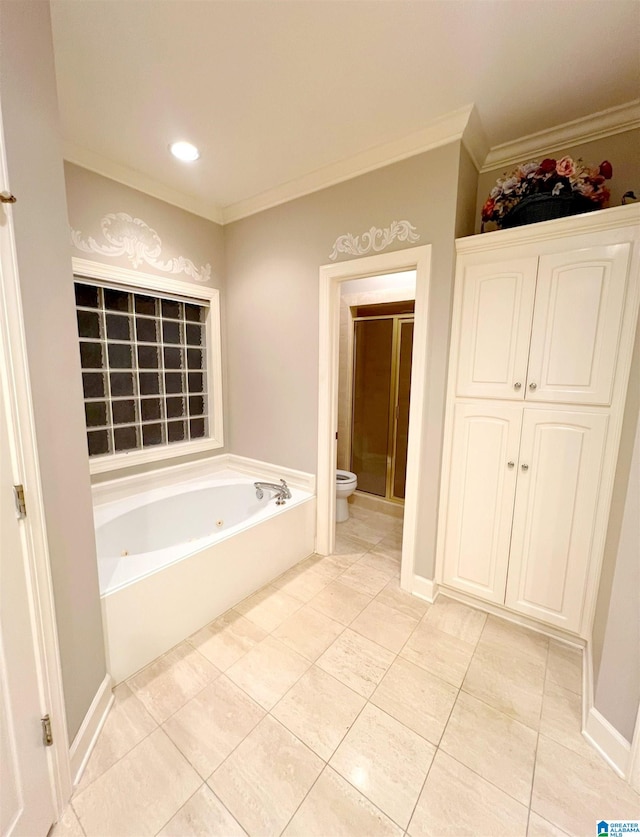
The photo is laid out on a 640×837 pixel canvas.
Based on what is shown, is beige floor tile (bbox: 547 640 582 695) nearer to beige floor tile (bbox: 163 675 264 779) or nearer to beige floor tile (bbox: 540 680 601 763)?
beige floor tile (bbox: 540 680 601 763)

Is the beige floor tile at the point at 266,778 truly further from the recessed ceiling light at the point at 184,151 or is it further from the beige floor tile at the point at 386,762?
the recessed ceiling light at the point at 184,151

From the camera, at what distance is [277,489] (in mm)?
2428

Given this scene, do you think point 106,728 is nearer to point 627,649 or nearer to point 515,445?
point 627,649

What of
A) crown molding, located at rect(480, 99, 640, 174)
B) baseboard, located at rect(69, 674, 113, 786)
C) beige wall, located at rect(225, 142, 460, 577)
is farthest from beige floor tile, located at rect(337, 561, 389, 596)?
crown molding, located at rect(480, 99, 640, 174)

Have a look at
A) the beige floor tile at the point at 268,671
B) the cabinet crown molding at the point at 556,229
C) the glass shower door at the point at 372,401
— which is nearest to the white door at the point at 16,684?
the beige floor tile at the point at 268,671

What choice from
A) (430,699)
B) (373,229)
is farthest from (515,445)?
(373,229)

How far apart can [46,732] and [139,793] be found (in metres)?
0.39

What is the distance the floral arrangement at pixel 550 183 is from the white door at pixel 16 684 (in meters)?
2.15

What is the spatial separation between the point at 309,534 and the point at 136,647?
48.3 inches

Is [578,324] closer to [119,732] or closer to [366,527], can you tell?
[366,527]

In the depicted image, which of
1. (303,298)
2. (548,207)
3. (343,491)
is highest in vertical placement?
(548,207)

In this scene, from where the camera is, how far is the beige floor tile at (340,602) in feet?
6.11

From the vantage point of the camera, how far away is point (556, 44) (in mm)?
1260

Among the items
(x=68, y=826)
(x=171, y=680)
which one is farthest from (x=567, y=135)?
(x=68, y=826)
